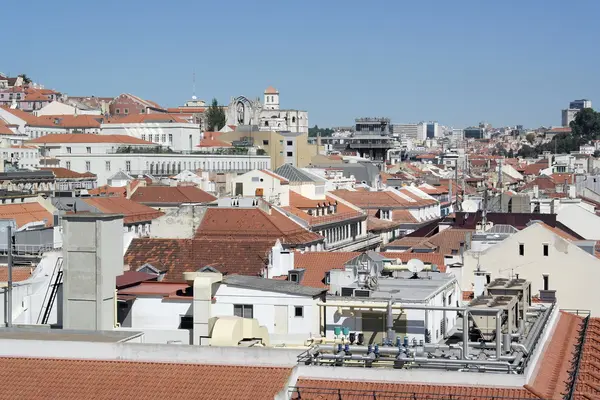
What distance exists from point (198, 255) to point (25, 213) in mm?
14791

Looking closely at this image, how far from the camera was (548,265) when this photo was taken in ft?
117

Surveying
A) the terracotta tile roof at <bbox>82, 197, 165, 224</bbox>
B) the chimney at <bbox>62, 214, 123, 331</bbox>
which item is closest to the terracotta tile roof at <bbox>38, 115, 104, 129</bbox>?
the terracotta tile roof at <bbox>82, 197, 165, 224</bbox>

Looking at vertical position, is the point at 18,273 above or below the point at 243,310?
above

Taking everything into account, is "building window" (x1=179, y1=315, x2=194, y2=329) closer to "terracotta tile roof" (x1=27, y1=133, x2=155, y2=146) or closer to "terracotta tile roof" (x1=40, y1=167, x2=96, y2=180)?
"terracotta tile roof" (x1=40, y1=167, x2=96, y2=180)

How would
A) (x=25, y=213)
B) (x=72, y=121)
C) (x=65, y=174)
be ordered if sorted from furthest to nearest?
(x=72, y=121), (x=65, y=174), (x=25, y=213)

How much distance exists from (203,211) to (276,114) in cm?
13670

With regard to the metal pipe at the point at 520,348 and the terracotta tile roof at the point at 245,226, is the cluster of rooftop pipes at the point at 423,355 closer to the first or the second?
the metal pipe at the point at 520,348

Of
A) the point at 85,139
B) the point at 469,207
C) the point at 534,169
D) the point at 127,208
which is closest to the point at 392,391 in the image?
the point at 469,207

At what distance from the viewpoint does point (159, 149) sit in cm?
10888

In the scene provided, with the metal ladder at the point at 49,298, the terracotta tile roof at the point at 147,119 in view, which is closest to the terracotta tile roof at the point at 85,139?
the terracotta tile roof at the point at 147,119

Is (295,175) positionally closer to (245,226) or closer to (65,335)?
(245,226)

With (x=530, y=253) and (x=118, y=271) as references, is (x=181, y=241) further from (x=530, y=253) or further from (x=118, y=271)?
(x=118, y=271)

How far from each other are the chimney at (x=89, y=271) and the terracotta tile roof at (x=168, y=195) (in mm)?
49398

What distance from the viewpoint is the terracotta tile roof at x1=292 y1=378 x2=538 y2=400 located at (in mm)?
15461
